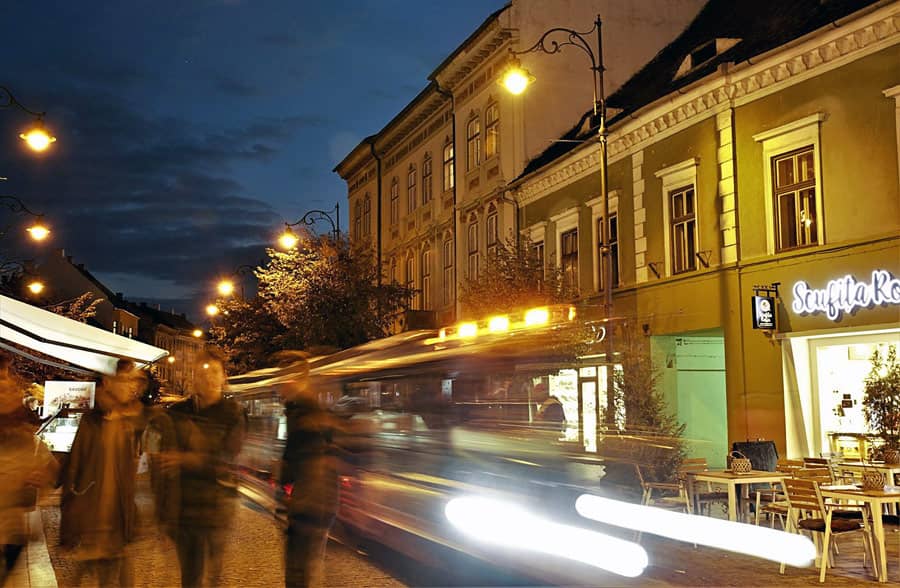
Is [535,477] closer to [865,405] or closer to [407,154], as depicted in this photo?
[865,405]

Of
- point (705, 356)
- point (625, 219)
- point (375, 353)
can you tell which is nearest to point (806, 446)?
point (705, 356)

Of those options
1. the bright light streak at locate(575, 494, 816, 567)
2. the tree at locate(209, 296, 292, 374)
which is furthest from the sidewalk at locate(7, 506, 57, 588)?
the tree at locate(209, 296, 292, 374)

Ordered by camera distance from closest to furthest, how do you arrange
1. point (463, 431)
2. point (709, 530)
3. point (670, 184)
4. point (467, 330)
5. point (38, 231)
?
point (709, 530), point (463, 431), point (467, 330), point (670, 184), point (38, 231)

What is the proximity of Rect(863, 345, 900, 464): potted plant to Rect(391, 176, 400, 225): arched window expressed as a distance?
28.2 meters

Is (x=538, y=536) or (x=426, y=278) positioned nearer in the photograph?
(x=538, y=536)

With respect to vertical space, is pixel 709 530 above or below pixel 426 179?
below

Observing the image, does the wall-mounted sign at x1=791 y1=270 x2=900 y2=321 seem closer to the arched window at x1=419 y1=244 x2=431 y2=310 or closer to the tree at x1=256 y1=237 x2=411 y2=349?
the tree at x1=256 y1=237 x2=411 y2=349

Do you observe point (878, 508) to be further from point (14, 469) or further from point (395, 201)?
point (395, 201)

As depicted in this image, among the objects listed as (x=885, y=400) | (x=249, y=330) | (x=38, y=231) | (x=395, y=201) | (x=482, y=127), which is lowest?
(x=885, y=400)


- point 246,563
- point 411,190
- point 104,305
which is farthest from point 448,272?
point 104,305

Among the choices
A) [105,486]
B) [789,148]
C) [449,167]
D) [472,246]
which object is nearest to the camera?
[105,486]

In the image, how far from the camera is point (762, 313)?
64.6 feet

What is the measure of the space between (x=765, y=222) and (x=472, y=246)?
15.7 metres

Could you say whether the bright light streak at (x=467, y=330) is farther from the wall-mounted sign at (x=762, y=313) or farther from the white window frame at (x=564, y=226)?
the white window frame at (x=564, y=226)
